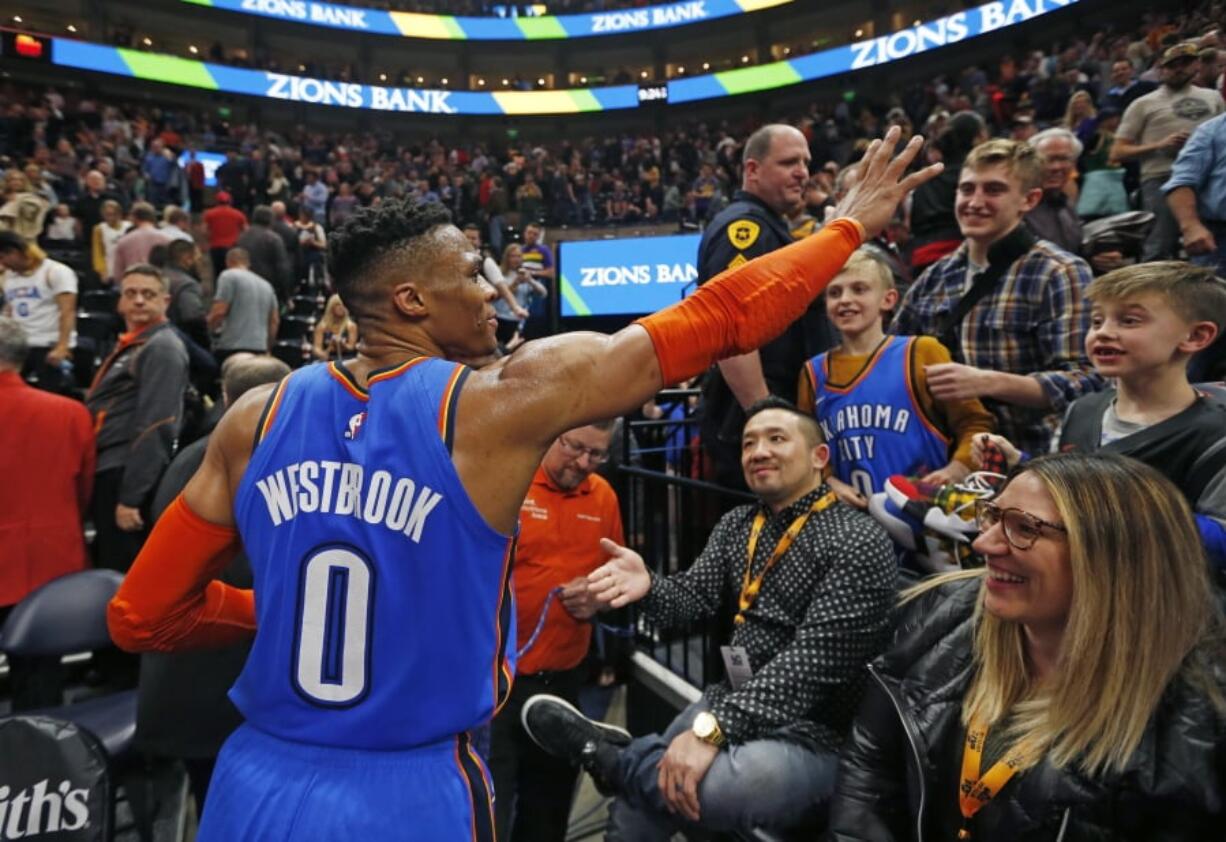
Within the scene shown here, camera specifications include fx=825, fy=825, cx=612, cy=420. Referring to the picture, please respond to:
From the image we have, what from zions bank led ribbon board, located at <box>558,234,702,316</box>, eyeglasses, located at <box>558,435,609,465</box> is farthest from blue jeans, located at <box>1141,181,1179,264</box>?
zions bank led ribbon board, located at <box>558,234,702,316</box>

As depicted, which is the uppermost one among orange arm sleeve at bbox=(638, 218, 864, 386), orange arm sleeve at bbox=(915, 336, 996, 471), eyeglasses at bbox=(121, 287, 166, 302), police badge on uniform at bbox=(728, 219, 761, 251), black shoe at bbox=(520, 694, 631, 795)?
police badge on uniform at bbox=(728, 219, 761, 251)

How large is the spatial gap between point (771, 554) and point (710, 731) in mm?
592

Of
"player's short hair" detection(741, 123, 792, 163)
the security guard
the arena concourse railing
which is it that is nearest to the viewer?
the security guard

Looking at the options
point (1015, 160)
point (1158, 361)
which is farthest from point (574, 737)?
point (1015, 160)

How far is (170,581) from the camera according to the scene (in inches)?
66.2

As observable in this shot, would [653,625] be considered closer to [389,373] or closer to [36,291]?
[389,373]

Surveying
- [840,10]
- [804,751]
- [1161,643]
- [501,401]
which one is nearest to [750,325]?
[501,401]

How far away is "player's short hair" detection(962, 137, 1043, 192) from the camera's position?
107 inches

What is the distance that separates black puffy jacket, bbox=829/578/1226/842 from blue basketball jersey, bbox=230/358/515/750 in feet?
3.03

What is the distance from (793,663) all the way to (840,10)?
2525 centimetres

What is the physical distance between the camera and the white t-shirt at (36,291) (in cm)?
536

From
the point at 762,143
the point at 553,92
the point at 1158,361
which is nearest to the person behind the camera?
the point at 1158,361

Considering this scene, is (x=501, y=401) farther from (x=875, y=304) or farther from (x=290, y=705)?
(x=875, y=304)

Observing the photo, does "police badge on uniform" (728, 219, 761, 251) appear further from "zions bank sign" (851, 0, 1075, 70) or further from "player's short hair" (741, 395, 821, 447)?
"zions bank sign" (851, 0, 1075, 70)
